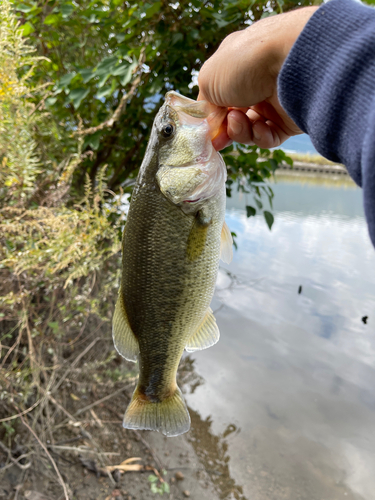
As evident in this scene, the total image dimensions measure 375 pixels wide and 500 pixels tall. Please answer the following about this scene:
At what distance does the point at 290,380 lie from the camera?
4.45 meters

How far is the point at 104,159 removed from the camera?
3.29 m

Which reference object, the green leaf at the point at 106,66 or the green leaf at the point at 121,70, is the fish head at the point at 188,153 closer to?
the green leaf at the point at 121,70

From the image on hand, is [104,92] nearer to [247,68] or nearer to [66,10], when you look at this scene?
[66,10]

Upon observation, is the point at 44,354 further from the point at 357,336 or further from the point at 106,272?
the point at 357,336

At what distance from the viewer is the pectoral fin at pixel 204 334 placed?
51.3 inches

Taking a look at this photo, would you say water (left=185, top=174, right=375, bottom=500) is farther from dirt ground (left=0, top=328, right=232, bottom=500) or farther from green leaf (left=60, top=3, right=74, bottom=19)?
green leaf (left=60, top=3, right=74, bottom=19)

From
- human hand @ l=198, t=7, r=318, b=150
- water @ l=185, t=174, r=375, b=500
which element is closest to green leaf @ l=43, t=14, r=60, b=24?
human hand @ l=198, t=7, r=318, b=150

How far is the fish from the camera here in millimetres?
1163

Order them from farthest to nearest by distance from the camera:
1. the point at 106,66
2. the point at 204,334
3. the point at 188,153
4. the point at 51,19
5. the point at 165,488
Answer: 1. the point at 165,488
2. the point at 51,19
3. the point at 106,66
4. the point at 204,334
5. the point at 188,153

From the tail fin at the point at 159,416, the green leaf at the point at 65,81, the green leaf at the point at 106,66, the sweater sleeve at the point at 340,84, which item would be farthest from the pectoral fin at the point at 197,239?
the green leaf at the point at 65,81

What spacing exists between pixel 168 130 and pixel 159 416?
991 mm

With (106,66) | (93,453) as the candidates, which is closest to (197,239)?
(106,66)

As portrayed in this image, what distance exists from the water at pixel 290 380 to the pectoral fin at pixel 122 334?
2732mm

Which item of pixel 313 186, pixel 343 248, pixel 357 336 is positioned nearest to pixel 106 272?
pixel 357 336
